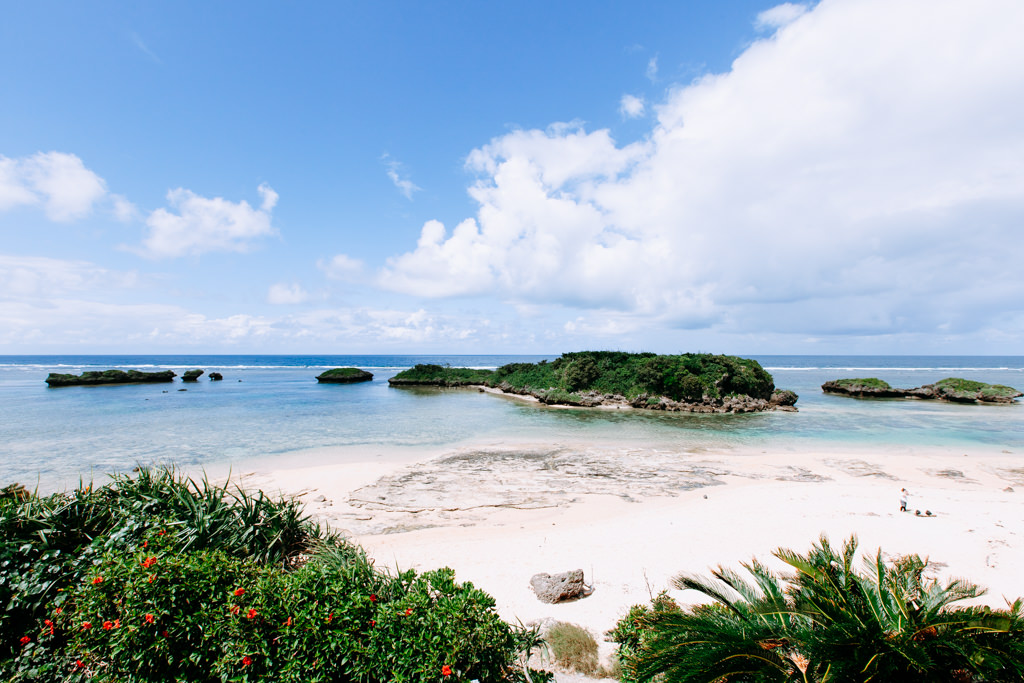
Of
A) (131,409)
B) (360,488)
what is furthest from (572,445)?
(131,409)

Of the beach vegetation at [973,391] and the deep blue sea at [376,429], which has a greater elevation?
the beach vegetation at [973,391]

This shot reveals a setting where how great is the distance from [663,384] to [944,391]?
29.0 m

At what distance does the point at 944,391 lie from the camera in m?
41.1

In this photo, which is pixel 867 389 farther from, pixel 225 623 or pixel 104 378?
pixel 104 378

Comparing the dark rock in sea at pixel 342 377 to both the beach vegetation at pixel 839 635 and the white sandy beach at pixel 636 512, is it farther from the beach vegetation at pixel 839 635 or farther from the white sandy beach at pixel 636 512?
the beach vegetation at pixel 839 635

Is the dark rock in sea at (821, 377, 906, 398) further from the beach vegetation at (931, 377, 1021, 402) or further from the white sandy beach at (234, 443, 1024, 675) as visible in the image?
the white sandy beach at (234, 443, 1024, 675)

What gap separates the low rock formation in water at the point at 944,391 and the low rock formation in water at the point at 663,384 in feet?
47.1

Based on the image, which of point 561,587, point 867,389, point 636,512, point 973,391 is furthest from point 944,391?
point 561,587

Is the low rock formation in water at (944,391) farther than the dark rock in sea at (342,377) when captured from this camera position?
No

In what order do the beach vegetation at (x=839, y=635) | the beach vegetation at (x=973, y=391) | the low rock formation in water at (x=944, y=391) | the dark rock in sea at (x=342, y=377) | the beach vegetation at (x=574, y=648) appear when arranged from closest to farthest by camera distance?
the beach vegetation at (x=839, y=635)
the beach vegetation at (x=574, y=648)
the beach vegetation at (x=973, y=391)
the low rock formation in water at (x=944, y=391)
the dark rock in sea at (x=342, y=377)

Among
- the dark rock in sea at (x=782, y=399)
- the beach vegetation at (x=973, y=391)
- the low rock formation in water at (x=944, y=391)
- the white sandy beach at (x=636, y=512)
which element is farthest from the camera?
the low rock formation in water at (x=944, y=391)

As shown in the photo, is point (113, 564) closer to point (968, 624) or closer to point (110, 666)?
point (110, 666)

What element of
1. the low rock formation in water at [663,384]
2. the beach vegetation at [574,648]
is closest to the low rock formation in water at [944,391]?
the low rock formation in water at [663,384]

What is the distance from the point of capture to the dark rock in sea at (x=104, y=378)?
49.2 metres
